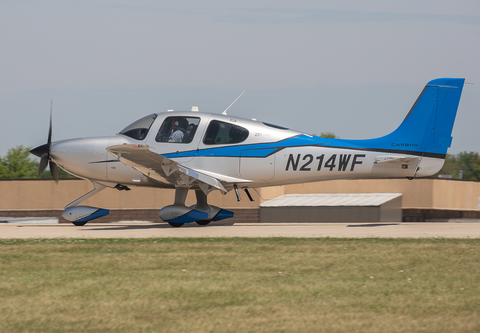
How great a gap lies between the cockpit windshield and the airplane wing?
1.33 meters

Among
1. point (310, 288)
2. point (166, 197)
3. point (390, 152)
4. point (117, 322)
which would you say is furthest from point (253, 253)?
point (166, 197)

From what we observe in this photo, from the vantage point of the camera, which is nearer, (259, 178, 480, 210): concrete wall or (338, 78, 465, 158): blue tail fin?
(338, 78, 465, 158): blue tail fin

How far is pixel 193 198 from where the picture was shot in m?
25.8

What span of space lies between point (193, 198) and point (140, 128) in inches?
404

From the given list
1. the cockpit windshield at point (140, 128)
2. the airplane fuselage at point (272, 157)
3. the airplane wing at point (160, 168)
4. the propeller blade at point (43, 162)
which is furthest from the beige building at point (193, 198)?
the airplane wing at point (160, 168)

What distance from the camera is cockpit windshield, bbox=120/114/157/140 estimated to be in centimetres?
1579

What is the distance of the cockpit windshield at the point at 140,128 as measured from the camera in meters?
15.8

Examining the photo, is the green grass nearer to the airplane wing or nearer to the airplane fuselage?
the airplane wing

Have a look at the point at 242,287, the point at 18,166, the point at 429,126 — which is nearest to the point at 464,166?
the point at 18,166

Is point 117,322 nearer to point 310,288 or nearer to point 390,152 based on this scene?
point 310,288

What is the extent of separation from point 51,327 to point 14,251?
16.3 feet

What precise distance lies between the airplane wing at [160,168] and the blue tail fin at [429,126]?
4.48 metres

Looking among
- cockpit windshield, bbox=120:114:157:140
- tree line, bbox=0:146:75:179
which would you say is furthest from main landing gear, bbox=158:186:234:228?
tree line, bbox=0:146:75:179

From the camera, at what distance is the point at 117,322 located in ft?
18.0
